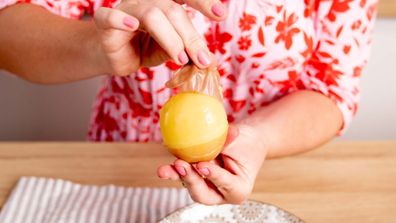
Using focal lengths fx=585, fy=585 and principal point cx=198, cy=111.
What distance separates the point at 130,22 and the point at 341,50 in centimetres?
49

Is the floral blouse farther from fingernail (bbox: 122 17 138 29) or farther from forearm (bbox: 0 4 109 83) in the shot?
fingernail (bbox: 122 17 138 29)

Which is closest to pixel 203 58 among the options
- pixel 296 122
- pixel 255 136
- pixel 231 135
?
pixel 231 135

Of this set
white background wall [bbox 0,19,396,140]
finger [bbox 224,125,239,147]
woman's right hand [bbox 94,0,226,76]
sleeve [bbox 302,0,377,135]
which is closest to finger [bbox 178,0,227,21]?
woman's right hand [bbox 94,0,226,76]

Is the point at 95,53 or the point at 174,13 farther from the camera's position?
the point at 95,53

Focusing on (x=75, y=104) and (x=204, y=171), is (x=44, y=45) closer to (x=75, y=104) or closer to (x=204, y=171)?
(x=204, y=171)

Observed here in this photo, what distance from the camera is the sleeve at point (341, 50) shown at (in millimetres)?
1009

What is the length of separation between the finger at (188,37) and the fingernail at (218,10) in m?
0.03

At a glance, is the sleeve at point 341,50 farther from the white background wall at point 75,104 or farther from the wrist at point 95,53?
the white background wall at point 75,104

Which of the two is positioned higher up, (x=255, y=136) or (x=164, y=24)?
(x=164, y=24)

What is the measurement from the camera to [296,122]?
0.98 meters

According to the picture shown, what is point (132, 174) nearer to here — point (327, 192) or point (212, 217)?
point (212, 217)

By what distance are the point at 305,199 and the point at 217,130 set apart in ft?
0.89

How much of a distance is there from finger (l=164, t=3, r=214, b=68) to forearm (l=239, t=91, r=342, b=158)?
0.26 metres

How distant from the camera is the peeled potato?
26.8 inches
